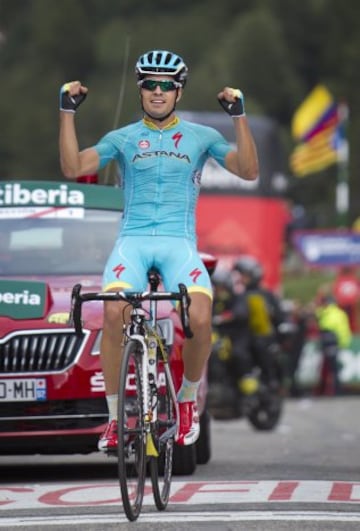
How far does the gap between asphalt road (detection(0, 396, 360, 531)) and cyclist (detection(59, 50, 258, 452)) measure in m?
0.51

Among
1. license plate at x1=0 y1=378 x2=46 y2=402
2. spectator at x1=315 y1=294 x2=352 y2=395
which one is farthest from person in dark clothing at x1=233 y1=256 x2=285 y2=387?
license plate at x1=0 y1=378 x2=46 y2=402

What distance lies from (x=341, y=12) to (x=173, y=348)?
122269mm

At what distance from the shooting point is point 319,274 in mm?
79500

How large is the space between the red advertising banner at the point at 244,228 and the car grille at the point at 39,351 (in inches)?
980

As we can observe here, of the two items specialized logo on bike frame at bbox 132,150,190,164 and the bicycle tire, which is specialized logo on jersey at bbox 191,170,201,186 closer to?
specialized logo on bike frame at bbox 132,150,190,164

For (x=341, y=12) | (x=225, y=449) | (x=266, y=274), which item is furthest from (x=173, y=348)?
(x=341, y=12)

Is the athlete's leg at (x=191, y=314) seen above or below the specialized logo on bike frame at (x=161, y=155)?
below

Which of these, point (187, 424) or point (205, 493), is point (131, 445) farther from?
point (205, 493)

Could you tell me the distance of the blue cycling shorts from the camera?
29.8 ft

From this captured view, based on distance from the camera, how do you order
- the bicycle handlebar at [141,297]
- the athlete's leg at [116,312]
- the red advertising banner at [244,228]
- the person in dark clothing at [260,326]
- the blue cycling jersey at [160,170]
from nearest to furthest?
the bicycle handlebar at [141,297] < the athlete's leg at [116,312] < the blue cycling jersey at [160,170] < the person in dark clothing at [260,326] < the red advertising banner at [244,228]

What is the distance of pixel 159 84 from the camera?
30.7 ft

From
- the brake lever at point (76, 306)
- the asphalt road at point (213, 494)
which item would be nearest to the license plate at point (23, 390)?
the asphalt road at point (213, 494)

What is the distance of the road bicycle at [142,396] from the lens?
8531 millimetres

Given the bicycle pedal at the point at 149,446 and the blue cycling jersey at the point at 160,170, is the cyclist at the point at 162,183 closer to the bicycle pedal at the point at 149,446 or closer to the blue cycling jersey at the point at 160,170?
the blue cycling jersey at the point at 160,170
